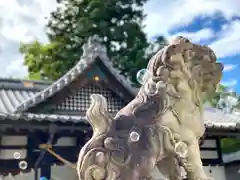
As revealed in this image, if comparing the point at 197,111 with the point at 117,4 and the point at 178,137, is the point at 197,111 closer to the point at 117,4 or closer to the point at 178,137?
the point at 178,137

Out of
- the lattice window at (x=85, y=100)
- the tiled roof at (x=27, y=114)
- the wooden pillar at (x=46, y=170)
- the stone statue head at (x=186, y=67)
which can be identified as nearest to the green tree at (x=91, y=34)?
the tiled roof at (x=27, y=114)

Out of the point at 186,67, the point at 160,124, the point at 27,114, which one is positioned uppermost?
the point at 186,67

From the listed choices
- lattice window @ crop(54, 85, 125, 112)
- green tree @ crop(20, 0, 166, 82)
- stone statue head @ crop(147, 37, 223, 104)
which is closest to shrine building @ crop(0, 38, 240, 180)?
lattice window @ crop(54, 85, 125, 112)

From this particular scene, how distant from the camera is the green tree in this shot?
14.9 meters

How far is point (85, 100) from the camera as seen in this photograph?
26.5 feet

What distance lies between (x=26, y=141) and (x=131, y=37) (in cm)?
906

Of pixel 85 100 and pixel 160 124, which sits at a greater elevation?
pixel 85 100

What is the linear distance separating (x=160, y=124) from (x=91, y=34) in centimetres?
1209

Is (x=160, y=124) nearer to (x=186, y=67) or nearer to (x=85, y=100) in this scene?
(x=186, y=67)

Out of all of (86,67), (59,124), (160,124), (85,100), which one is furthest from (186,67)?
(85,100)

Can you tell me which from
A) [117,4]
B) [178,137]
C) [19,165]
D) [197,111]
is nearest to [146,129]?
[178,137]

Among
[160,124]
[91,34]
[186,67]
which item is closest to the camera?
[160,124]

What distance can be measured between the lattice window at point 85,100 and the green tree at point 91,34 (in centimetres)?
602

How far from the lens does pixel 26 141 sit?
7211 millimetres
